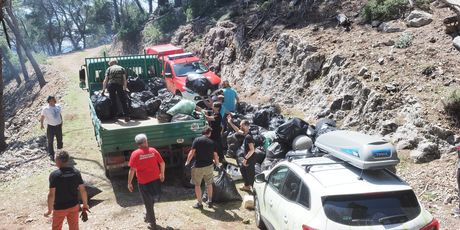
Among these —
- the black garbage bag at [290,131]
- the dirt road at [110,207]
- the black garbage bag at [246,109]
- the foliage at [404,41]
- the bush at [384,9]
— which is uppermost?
the bush at [384,9]

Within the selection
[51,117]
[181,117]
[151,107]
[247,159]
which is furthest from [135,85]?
[247,159]

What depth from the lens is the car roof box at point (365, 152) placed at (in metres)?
5.51

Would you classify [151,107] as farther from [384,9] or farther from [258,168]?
[384,9]

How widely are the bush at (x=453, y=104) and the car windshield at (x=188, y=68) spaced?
9.28 meters

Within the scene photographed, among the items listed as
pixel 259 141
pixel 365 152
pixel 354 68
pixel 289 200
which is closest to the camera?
pixel 365 152

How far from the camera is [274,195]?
22.0 ft

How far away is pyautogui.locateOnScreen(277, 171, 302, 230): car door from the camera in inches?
231

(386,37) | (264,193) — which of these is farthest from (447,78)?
(264,193)

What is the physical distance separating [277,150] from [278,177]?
3.64 meters

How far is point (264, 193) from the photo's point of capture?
7.24m

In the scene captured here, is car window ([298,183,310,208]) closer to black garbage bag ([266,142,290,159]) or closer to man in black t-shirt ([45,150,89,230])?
man in black t-shirt ([45,150,89,230])

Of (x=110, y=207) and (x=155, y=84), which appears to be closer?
(x=110, y=207)

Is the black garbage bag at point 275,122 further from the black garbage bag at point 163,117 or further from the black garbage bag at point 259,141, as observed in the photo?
the black garbage bag at point 163,117

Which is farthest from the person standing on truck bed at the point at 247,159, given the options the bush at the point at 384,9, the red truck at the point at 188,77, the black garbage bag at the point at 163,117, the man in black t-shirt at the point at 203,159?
the bush at the point at 384,9
